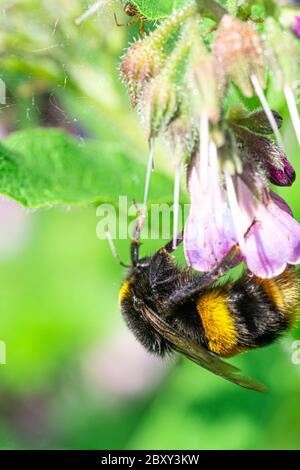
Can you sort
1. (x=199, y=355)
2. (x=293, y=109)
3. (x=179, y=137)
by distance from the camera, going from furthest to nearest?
(x=199, y=355), (x=179, y=137), (x=293, y=109)

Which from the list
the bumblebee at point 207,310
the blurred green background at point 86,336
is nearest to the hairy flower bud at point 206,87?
the bumblebee at point 207,310

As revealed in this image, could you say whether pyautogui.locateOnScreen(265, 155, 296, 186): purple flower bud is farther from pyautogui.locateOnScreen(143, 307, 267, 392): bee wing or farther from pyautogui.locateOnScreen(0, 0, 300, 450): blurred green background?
pyautogui.locateOnScreen(0, 0, 300, 450): blurred green background

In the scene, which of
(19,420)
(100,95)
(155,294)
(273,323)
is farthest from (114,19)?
(19,420)

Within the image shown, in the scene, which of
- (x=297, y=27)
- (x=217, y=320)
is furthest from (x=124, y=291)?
(x=297, y=27)

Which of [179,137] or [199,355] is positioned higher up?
[179,137]

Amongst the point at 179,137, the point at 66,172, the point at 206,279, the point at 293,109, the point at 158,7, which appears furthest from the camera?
the point at 66,172

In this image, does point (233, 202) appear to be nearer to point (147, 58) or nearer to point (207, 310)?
point (147, 58)
